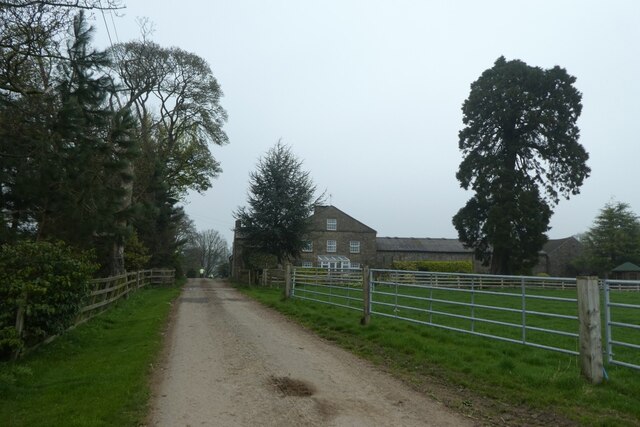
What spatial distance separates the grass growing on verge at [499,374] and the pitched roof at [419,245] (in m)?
51.8

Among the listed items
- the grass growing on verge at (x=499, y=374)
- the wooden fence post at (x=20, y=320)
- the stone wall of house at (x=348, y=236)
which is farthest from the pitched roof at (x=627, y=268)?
the wooden fence post at (x=20, y=320)

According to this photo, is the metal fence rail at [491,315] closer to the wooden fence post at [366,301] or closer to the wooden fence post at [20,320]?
the wooden fence post at [366,301]

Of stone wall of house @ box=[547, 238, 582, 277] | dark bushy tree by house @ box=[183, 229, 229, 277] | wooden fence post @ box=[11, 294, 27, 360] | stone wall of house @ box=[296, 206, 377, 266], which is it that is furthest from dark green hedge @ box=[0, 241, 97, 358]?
dark bushy tree by house @ box=[183, 229, 229, 277]

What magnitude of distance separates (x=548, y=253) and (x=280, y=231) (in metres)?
44.9

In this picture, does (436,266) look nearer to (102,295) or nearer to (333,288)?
(333,288)

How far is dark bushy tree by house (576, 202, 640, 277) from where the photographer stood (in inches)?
2329

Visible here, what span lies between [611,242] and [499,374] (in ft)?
198

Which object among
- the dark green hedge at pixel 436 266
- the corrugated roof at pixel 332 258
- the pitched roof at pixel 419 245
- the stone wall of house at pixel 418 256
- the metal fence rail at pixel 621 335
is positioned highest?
the pitched roof at pixel 419 245

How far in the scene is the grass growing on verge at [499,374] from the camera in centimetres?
599

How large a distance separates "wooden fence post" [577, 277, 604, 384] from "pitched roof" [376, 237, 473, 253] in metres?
55.1

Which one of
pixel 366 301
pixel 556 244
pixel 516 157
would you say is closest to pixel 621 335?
pixel 366 301

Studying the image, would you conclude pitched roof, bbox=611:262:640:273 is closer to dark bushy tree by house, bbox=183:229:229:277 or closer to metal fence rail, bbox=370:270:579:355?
metal fence rail, bbox=370:270:579:355

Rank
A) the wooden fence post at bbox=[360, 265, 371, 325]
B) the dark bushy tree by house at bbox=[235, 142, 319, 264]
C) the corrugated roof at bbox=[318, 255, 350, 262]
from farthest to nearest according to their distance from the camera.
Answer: the corrugated roof at bbox=[318, 255, 350, 262] → the dark bushy tree by house at bbox=[235, 142, 319, 264] → the wooden fence post at bbox=[360, 265, 371, 325]

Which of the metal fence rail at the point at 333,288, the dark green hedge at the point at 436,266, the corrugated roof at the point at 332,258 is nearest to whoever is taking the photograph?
the metal fence rail at the point at 333,288
